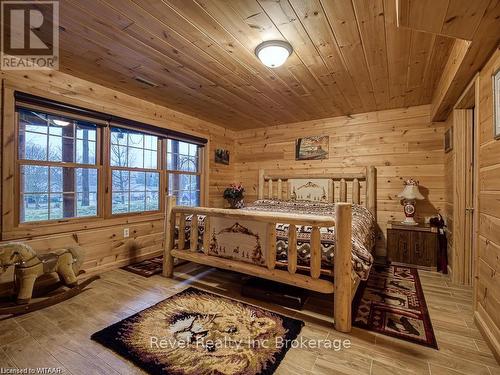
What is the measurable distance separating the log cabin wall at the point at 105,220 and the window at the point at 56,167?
0.73 ft

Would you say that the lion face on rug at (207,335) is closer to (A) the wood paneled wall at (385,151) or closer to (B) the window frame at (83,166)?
(B) the window frame at (83,166)

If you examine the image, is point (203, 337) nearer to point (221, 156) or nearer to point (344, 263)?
point (344, 263)

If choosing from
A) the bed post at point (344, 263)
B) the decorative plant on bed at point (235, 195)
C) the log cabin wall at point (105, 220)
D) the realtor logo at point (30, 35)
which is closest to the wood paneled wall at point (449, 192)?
the bed post at point (344, 263)

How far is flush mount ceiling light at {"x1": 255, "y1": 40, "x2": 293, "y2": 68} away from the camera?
1.95m

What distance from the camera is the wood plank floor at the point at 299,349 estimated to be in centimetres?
141

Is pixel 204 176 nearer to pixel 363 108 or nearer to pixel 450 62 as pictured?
pixel 363 108

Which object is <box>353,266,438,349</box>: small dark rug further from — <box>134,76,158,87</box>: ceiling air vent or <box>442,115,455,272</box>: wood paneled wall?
<box>134,76,158,87</box>: ceiling air vent

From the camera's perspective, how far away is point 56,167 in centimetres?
262

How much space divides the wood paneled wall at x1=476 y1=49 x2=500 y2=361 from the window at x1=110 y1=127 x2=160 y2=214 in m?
3.66

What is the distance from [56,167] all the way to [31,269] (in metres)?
1.13

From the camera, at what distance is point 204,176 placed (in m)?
4.44

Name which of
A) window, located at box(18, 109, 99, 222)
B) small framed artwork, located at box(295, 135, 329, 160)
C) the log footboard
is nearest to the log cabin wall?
window, located at box(18, 109, 99, 222)

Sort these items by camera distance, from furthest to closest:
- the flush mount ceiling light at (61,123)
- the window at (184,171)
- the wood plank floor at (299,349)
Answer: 1. the window at (184,171)
2. the flush mount ceiling light at (61,123)
3. the wood plank floor at (299,349)

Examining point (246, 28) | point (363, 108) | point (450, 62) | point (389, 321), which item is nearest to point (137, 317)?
point (389, 321)
